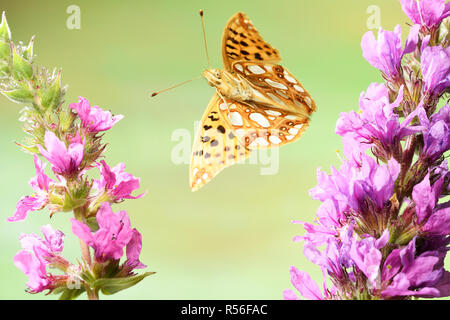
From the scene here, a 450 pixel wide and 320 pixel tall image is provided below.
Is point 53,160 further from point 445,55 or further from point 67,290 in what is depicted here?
point 445,55

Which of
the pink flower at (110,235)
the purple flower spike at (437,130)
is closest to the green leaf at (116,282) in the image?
the pink flower at (110,235)

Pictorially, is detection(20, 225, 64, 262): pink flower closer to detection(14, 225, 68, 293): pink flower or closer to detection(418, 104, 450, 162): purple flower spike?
detection(14, 225, 68, 293): pink flower

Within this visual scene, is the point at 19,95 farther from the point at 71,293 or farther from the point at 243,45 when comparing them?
the point at 243,45

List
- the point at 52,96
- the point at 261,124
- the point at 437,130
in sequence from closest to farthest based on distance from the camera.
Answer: the point at 437,130
the point at 52,96
the point at 261,124

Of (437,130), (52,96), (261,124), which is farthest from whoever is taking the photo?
(261,124)

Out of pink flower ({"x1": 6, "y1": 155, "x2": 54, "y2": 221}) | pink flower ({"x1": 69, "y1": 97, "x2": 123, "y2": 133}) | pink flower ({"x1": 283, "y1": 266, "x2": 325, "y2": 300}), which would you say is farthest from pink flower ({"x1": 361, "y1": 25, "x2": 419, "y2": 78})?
pink flower ({"x1": 6, "y1": 155, "x2": 54, "y2": 221})

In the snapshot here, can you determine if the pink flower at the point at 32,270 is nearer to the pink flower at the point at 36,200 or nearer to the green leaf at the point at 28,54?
the pink flower at the point at 36,200

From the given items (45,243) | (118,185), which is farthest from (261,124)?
(45,243)
